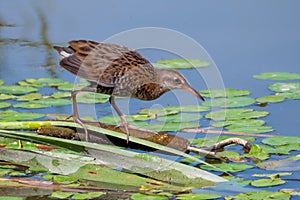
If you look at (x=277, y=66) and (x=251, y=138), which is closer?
(x=251, y=138)

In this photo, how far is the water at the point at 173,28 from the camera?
8.07 metres

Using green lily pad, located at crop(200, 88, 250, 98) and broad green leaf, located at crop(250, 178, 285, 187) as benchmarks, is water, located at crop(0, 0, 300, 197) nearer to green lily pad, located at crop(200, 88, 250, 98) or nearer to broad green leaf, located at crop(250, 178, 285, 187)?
green lily pad, located at crop(200, 88, 250, 98)

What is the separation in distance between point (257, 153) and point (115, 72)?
1293 mm

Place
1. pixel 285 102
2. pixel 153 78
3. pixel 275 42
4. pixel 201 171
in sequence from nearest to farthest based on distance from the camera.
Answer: pixel 201 171 < pixel 153 78 < pixel 285 102 < pixel 275 42

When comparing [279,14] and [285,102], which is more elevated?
[279,14]

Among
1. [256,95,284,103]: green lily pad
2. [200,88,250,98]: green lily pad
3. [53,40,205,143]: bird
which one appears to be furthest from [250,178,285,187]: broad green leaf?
[200,88,250,98]: green lily pad

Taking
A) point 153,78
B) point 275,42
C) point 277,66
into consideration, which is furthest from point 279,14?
point 153,78

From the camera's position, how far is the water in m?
8.07

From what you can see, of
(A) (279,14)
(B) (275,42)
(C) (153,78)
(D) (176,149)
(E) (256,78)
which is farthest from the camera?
(A) (279,14)

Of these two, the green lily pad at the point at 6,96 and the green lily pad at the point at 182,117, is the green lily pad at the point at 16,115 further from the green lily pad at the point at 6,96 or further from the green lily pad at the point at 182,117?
the green lily pad at the point at 182,117

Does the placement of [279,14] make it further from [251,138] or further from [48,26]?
Result: [251,138]

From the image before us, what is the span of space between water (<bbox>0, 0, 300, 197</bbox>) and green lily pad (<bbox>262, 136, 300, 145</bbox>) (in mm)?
1328

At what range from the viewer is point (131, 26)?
8.92m

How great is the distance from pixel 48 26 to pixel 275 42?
8.94ft
